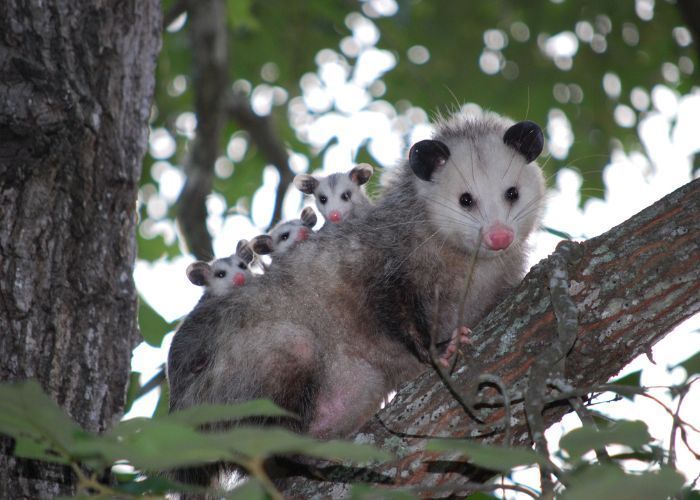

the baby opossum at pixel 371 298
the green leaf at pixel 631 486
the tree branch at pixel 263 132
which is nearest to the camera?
the green leaf at pixel 631 486

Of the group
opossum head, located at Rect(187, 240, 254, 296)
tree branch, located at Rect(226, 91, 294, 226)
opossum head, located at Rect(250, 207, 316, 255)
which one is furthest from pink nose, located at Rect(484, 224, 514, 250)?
tree branch, located at Rect(226, 91, 294, 226)

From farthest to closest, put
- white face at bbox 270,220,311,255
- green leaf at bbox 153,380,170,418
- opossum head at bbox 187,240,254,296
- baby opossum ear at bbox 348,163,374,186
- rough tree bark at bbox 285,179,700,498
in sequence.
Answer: baby opossum ear at bbox 348,163,374,186 → opossum head at bbox 187,240,254,296 → white face at bbox 270,220,311,255 → green leaf at bbox 153,380,170,418 → rough tree bark at bbox 285,179,700,498

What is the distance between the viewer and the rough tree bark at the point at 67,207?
79.1 inches

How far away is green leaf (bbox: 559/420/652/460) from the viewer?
40.4 inches

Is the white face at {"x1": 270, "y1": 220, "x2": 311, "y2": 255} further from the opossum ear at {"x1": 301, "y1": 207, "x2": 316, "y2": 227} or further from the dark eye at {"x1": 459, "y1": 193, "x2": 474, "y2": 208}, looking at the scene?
the dark eye at {"x1": 459, "y1": 193, "x2": 474, "y2": 208}

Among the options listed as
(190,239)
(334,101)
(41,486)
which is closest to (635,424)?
(41,486)

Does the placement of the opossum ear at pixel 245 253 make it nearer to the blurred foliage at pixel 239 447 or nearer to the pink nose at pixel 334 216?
the pink nose at pixel 334 216

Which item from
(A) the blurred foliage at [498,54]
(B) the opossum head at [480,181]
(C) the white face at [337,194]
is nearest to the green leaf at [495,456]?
(B) the opossum head at [480,181]

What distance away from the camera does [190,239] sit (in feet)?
12.1

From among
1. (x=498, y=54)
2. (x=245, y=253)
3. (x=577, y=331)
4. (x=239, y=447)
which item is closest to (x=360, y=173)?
(x=245, y=253)

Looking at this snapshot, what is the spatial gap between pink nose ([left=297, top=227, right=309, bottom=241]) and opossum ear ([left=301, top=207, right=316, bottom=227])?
366 millimetres

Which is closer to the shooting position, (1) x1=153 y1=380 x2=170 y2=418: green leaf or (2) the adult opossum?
(2) the adult opossum

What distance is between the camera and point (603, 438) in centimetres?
103

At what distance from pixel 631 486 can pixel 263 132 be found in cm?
361
